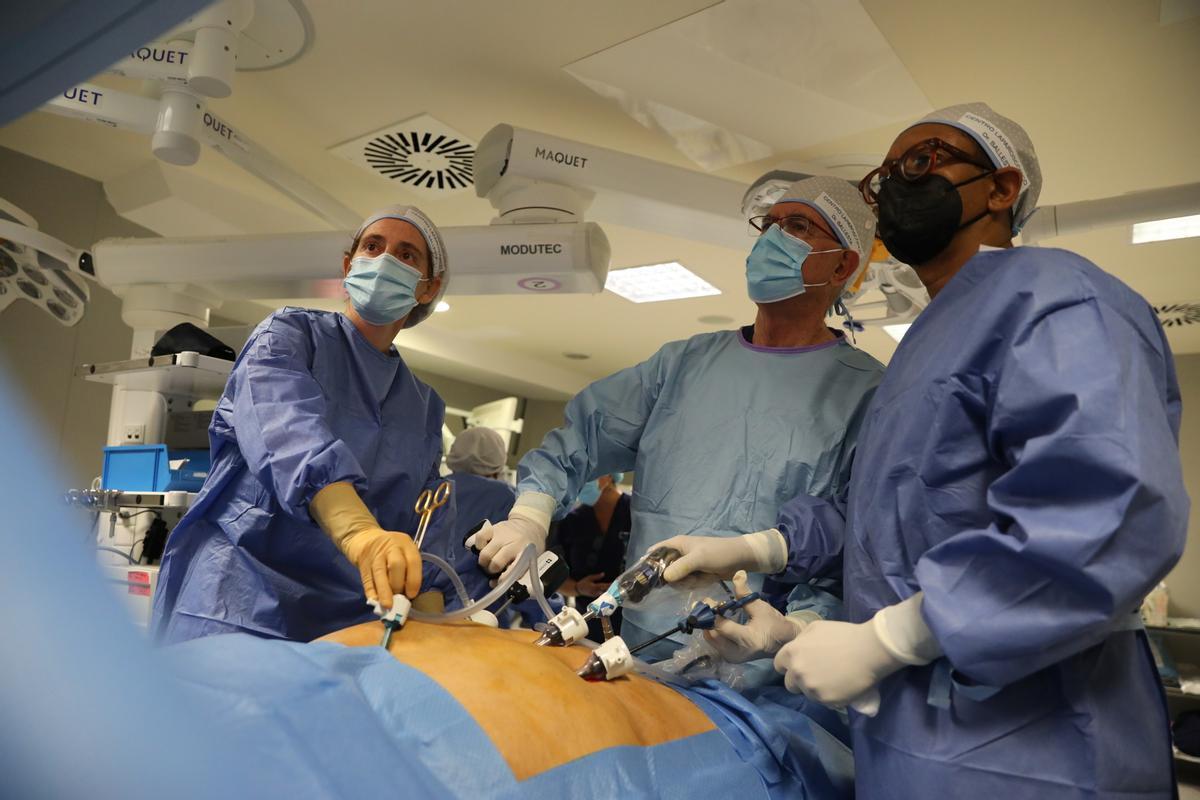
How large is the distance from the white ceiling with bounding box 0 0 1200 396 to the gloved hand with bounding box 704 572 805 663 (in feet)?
5.16

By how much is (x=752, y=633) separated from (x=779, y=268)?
79 centimetres

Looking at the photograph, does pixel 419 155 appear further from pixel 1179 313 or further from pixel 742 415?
pixel 1179 313

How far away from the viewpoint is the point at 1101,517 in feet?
2.88

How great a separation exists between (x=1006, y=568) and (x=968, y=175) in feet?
2.24

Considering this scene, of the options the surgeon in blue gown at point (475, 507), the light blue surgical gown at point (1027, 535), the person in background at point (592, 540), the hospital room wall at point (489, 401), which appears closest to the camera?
the light blue surgical gown at point (1027, 535)

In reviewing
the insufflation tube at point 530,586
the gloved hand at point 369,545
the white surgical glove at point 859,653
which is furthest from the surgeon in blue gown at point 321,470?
the white surgical glove at point 859,653

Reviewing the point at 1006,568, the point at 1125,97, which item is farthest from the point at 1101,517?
the point at 1125,97

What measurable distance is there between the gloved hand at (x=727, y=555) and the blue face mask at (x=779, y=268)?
56 cm

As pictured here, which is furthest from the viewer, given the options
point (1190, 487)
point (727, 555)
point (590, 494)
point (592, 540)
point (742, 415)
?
point (1190, 487)

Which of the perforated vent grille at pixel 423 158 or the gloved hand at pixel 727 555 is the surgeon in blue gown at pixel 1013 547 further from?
the perforated vent grille at pixel 423 158

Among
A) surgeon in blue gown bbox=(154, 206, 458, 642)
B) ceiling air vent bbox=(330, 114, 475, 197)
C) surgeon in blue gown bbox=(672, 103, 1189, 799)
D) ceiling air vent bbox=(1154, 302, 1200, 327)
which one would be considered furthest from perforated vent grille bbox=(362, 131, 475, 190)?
ceiling air vent bbox=(1154, 302, 1200, 327)

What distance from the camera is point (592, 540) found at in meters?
4.21

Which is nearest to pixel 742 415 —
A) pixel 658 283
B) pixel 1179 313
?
pixel 658 283

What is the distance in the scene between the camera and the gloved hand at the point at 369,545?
1.24m
